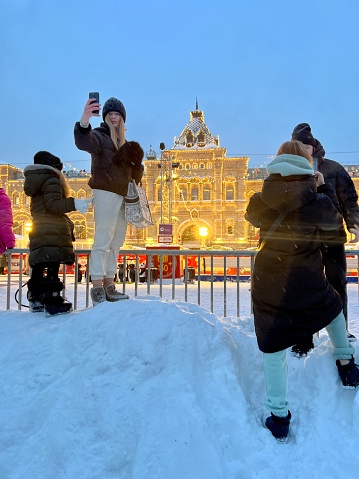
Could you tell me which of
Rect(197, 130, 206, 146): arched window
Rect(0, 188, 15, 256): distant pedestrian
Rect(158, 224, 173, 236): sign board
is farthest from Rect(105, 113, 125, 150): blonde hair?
Rect(197, 130, 206, 146): arched window

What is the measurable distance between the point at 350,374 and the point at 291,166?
144 cm

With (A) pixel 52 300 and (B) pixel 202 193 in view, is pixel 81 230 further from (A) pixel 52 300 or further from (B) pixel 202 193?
(A) pixel 52 300

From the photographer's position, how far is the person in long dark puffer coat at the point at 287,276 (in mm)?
2096

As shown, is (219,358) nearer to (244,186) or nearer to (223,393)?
(223,393)

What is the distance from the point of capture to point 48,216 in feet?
11.4

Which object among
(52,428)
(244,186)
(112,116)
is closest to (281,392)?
(52,428)

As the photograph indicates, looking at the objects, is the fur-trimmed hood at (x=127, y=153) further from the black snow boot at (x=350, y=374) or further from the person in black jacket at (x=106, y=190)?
the black snow boot at (x=350, y=374)

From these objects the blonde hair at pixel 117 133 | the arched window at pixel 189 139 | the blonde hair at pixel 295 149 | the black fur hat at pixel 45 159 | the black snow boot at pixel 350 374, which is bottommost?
the black snow boot at pixel 350 374

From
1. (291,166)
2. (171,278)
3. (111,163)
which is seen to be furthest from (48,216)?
(171,278)

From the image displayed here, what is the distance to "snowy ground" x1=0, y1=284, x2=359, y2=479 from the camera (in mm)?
1821

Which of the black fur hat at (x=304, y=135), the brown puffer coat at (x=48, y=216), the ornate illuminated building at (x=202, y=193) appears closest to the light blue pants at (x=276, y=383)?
the black fur hat at (x=304, y=135)

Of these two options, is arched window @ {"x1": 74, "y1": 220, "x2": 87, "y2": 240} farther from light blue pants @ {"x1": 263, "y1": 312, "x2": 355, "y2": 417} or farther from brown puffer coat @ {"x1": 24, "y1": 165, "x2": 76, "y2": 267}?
light blue pants @ {"x1": 263, "y1": 312, "x2": 355, "y2": 417}

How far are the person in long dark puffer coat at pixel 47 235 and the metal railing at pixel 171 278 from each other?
69cm

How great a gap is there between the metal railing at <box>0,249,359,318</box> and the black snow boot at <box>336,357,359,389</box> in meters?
2.02
